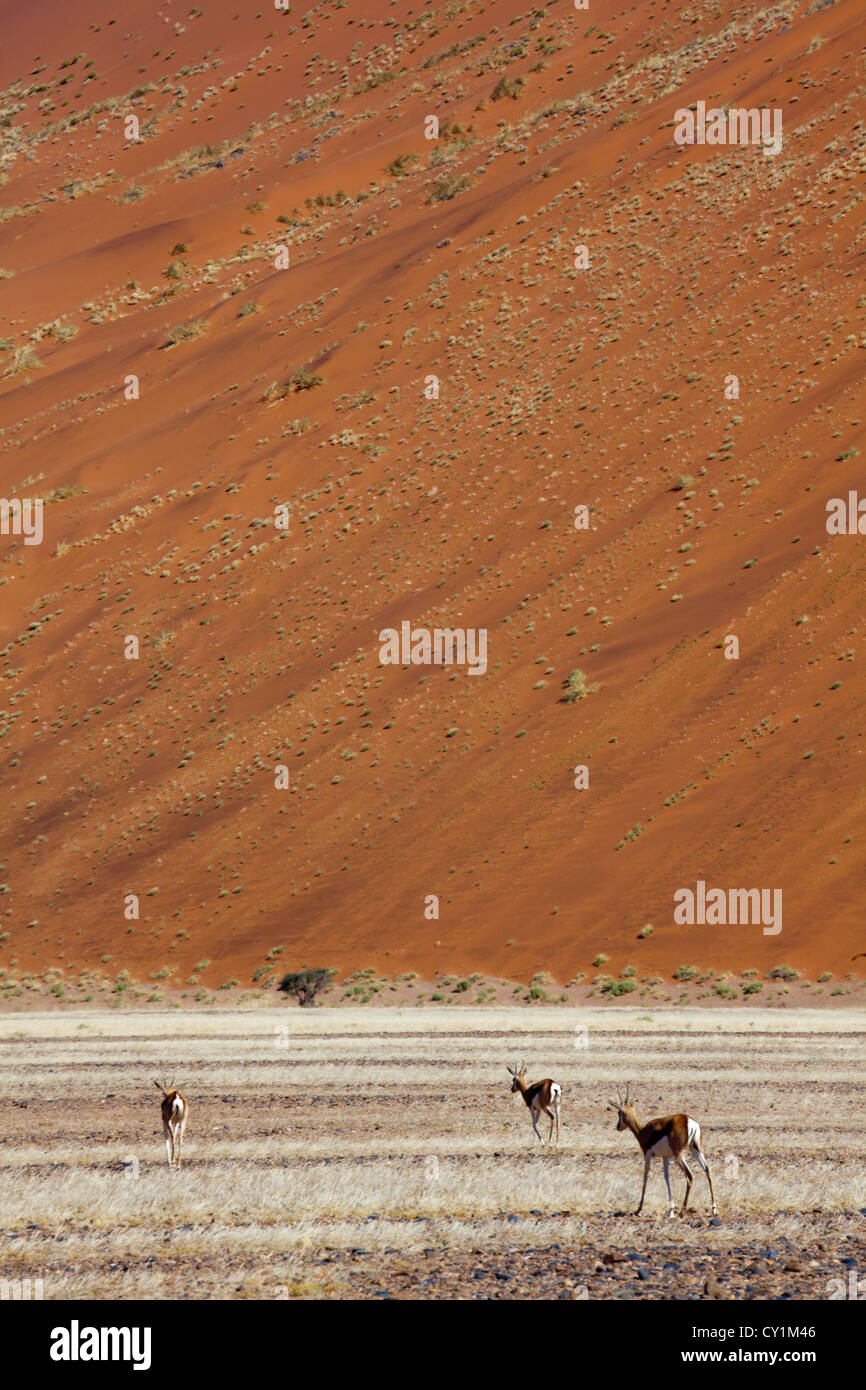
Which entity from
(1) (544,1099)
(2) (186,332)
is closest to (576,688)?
(1) (544,1099)

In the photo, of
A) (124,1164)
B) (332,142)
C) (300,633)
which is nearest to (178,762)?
(300,633)

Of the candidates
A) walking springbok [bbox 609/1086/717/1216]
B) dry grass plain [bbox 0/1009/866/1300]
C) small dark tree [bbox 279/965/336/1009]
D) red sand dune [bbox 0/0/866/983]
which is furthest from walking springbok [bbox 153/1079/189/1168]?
red sand dune [bbox 0/0/866/983]

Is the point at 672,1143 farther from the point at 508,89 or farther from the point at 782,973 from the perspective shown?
the point at 508,89

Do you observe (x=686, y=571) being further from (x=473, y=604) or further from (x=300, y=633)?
(x=300, y=633)

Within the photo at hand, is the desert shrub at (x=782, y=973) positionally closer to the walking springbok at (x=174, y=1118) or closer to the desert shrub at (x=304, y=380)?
the walking springbok at (x=174, y=1118)

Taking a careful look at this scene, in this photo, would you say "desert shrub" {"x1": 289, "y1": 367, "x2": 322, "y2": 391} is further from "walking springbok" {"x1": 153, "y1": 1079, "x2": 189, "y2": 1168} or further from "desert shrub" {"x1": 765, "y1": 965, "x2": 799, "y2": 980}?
"walking springbok" {"x1": 153, "y1": 1079, "x2": 189, "y2": 1168}

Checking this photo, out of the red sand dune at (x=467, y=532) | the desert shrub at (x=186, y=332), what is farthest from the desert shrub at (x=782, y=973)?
the desert shrub at (x=186, y=332)
